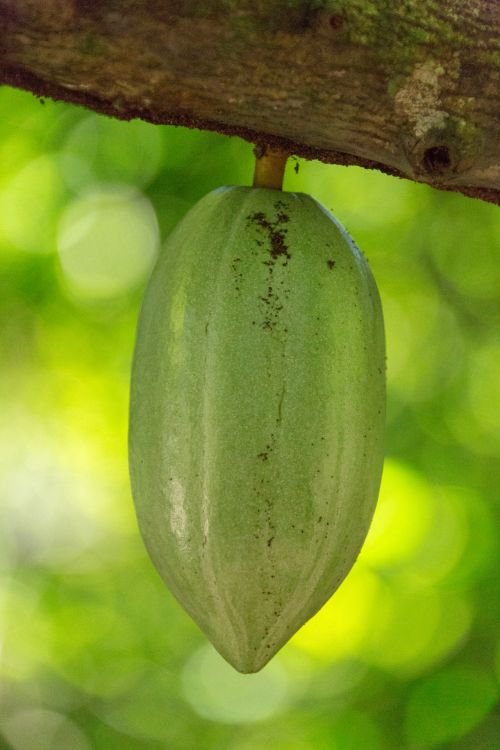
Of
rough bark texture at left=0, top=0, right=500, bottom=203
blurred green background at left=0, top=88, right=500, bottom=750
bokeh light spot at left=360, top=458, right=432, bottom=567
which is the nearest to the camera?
rough bark texture at left=0, top=0, right=500, bottom=203

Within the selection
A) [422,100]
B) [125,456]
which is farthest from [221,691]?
[422,100]

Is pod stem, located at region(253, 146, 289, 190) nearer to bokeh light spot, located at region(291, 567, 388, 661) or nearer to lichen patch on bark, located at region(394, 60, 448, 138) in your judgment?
lichen patch on bark, located at region(394, 60, 448, 138)

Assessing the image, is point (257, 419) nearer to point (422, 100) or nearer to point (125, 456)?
point (422, 100)

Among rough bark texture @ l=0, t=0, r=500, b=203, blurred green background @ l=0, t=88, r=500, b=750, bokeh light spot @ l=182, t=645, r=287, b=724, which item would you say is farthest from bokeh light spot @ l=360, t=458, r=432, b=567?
rough bark texture @ l=0, t=0, r=500, b=203

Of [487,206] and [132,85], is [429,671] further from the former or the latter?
[132,85]

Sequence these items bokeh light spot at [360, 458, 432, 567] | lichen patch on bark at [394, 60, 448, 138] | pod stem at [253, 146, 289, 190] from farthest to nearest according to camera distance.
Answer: bokeh light spot at [360, 458, 432, 567] → pod stem at [253, 146, 289, 190] → lichen patch on bark at [394, 60, 448, 138]

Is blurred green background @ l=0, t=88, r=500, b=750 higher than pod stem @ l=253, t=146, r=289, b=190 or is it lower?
lower

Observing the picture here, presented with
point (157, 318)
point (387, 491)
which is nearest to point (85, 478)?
point (387, 491)
